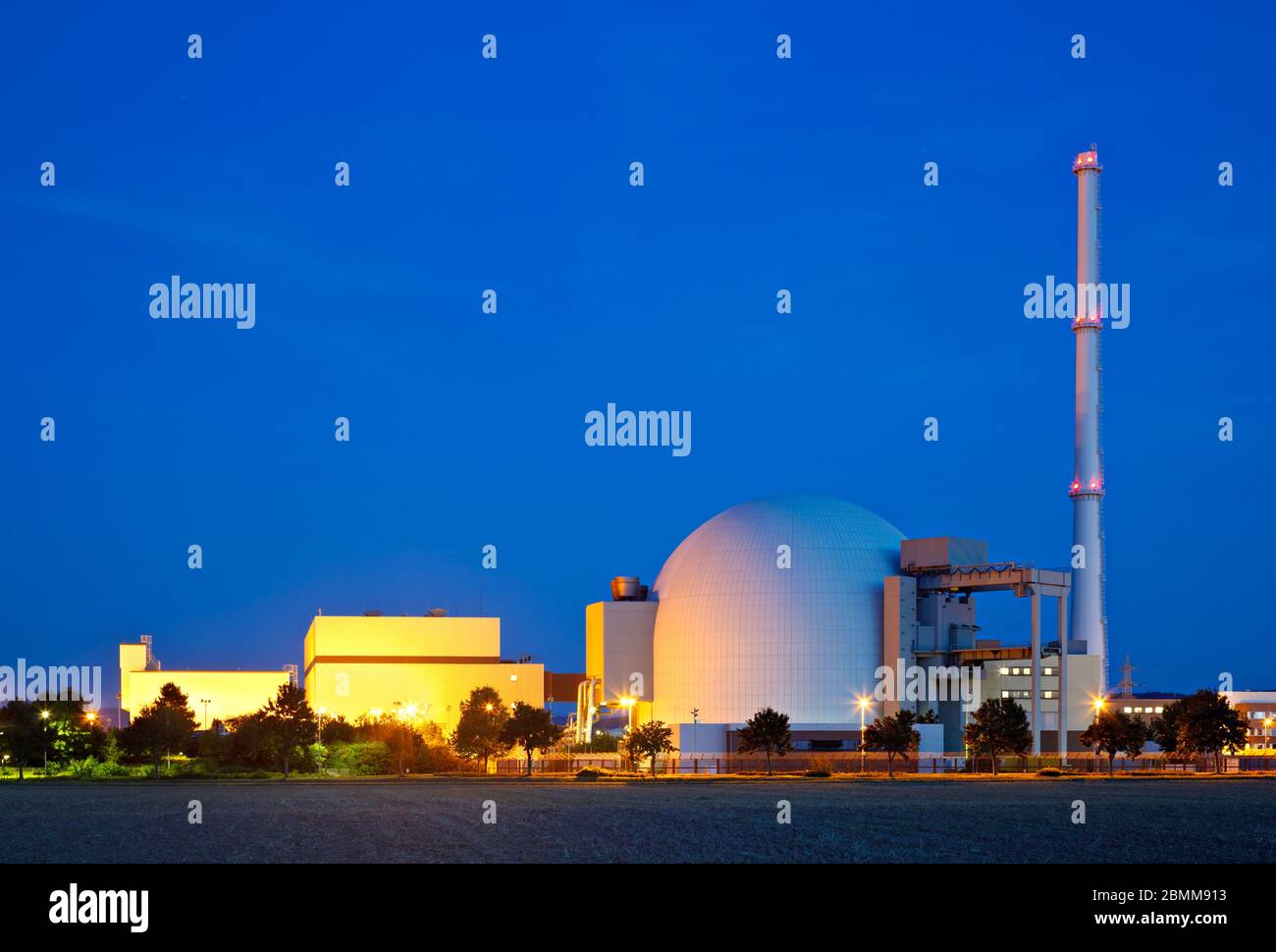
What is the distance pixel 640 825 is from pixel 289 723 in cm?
5359

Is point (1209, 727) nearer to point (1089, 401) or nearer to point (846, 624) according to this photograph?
point (846, 624)

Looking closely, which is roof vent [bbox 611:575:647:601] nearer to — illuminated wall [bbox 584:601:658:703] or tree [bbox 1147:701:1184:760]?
illuminated wall [bbox 584:601:658:703]

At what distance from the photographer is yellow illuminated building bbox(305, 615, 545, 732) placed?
13788cm

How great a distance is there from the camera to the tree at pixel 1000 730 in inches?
3765

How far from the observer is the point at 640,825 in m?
37.6

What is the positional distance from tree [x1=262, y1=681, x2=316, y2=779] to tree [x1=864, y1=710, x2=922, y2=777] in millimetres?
36352

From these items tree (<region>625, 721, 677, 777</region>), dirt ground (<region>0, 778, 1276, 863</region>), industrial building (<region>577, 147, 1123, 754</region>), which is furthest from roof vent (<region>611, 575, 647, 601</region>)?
dirt ground (<region>0, 778, 1276, 863</region>)

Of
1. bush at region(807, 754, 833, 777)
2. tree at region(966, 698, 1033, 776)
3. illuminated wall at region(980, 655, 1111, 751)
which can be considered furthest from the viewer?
illuminated wall at region(980, 655, 1111, 751)

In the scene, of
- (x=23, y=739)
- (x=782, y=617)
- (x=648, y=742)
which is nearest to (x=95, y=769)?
(x=23, y=739)

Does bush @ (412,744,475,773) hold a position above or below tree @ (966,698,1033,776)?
below

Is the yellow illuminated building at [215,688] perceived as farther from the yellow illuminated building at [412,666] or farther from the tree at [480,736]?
the tree at [480,736]
